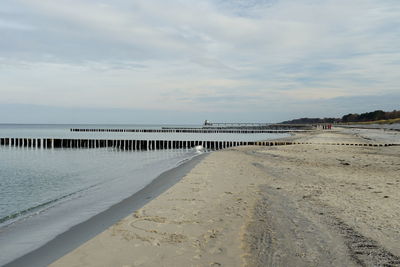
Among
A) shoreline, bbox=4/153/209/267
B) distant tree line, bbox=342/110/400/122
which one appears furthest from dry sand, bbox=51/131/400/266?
distant tree line, bbox=342/110/400/122

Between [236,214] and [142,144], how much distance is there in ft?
124

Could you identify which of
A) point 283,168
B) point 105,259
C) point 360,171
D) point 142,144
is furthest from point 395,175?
point 142,144

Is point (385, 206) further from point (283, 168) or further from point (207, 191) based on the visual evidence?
point (283, 168)

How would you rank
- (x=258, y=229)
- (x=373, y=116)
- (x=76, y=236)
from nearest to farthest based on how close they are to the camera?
(x=258, y=229), (x=76, y=236), (x=373, y=116)

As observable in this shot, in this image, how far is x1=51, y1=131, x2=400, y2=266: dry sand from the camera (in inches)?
179

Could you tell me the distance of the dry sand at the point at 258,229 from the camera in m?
4.54

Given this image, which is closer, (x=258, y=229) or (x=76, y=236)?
(x=258, y=229)

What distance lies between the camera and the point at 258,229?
588cm

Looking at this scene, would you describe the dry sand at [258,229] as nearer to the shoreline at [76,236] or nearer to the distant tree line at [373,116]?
the shoreline at [76,236]

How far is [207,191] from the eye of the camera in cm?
965

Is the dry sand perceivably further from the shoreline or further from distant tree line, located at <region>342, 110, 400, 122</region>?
distant tree line, located at <region>342, 110, 400, 122</region>

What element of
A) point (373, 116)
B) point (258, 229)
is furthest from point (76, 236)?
point (373, 116)

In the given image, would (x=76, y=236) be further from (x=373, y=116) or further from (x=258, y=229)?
(x=373, y=116)

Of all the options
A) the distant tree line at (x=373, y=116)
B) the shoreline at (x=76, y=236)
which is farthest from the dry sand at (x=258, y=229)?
the distant tree line at (x=373, y=116)
